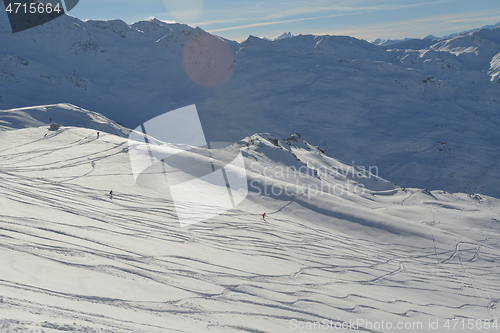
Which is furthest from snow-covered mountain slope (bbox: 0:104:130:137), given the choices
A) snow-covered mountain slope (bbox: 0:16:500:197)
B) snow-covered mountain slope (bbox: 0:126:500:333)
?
snow-covered mountain slope (bbox: 0:16:500:197)

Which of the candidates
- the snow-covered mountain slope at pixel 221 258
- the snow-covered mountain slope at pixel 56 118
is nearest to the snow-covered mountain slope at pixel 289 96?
the snow-covered mountain slope at pixel 56 118

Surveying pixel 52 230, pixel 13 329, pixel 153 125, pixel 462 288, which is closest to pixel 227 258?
pixel 52 230

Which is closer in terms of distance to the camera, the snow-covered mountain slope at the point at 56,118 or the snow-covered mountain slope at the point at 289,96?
the snow-covered mountain slope at the point at 56,118

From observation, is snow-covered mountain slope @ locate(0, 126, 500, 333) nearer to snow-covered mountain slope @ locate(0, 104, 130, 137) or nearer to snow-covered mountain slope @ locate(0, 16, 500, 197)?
snow-covered mountain slope @ locate(0, 104, 130, 137)

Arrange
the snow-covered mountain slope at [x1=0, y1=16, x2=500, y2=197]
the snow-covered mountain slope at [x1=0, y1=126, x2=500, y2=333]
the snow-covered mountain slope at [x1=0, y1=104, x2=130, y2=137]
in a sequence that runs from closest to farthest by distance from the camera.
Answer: the snow-covered mountain slope at [x1=0, y1=126, x2=500, y2=333]
the snow-covered mountain slope at [x1=0, y1=104, x2=130, y2=137]
the snow-covered mountain slope at [x1=0, y1=16, x2=500, y2=197]

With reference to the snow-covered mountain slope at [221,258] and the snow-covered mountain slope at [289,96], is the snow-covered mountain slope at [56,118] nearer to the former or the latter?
the snow-covered mountain slope at [221,258]

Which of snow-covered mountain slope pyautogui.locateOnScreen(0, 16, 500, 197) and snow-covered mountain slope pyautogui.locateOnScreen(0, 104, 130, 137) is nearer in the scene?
snow-covered mountain slope pyautogui.locateOnScreen(0, 104, 130, 137)

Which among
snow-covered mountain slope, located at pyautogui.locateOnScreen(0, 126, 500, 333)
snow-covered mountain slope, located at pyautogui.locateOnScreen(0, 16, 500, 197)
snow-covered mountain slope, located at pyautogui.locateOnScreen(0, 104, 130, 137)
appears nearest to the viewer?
snow-covered mountain slope, located at pyautogui.locateOnScreen(0, 126, 500, 333)
